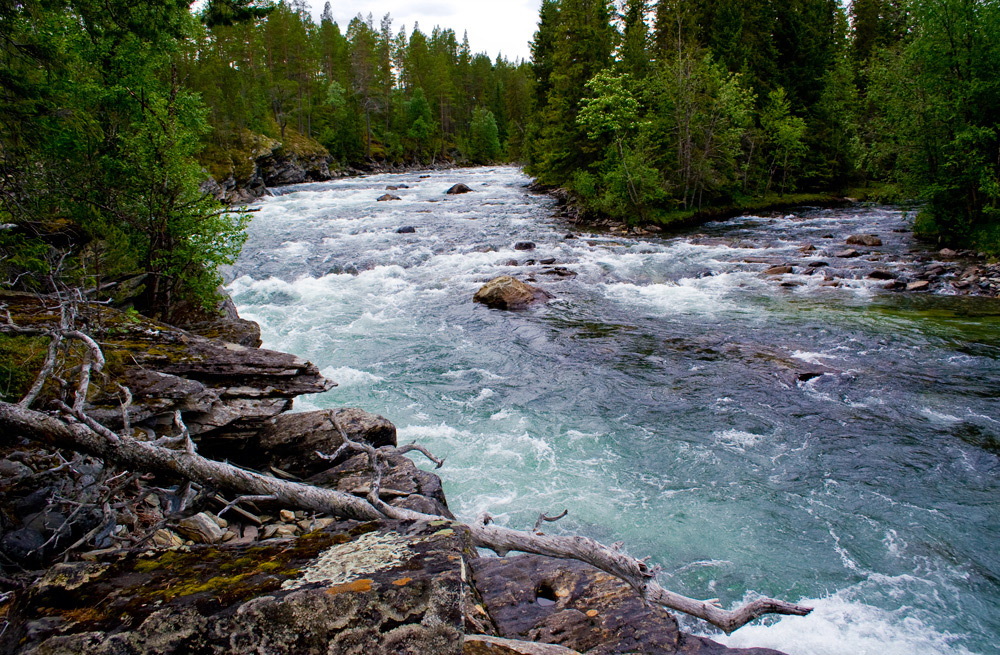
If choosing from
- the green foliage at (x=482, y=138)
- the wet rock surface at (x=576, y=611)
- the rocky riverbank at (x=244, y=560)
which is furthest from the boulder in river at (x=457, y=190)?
the green foliage at (x=482, y=138)

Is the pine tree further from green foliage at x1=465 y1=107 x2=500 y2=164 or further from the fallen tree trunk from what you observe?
green foliage at x1=465 y1=107 x2=500 y2=164

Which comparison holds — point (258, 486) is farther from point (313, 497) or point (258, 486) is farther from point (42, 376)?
point (42, 376)

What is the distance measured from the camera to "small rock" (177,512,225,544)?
4.66 metres

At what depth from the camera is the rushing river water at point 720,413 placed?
652 cm

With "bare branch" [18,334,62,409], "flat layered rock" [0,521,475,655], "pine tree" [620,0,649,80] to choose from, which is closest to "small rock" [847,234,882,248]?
"pine tree" [620,0,649,80]

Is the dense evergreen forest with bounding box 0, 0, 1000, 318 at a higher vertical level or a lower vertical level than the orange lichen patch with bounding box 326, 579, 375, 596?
higher

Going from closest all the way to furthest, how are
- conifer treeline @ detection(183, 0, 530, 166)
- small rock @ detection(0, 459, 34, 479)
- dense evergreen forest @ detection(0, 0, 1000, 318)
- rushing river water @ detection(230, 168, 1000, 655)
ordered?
small rock @ detection(0, 459, 34, 479), rushing river water @ detection(230, 168, 1000, 655), dense evergreen forest @ detection(0, 0, 1000, 318), conifer treeline @ detection(183, 0, 530, 166)

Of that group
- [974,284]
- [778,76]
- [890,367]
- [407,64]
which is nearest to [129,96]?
[890,367]

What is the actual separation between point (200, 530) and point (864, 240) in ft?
93.2

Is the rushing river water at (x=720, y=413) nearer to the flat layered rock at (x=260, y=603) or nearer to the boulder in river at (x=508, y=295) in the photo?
the boulder in river at (x=508, y=295)

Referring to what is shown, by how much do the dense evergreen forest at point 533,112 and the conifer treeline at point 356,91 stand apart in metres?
0.36

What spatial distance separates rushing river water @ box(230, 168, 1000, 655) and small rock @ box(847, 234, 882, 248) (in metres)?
2.13

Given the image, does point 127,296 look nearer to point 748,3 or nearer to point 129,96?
point 129,96

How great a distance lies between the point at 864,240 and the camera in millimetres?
24422
